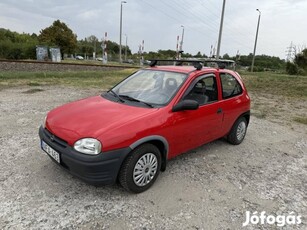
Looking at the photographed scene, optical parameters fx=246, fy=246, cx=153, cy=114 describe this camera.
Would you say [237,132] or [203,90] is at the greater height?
[203,90]

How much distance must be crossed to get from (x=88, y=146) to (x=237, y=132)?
3.31 metres

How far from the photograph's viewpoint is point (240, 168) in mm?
4109

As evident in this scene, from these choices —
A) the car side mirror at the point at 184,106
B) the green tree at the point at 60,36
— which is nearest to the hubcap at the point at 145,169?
the car side mirror at the point at 184,106

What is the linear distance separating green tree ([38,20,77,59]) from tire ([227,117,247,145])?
43360 mm

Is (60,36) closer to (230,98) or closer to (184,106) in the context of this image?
(230,98)

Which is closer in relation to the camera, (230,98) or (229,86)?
(230,98)

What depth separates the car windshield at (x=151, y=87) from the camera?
363cm

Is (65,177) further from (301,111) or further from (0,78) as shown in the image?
(0,78)

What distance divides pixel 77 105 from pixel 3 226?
1769 millimetres

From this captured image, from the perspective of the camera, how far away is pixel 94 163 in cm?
271

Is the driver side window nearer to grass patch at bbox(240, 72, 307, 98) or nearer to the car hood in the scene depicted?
the car hood

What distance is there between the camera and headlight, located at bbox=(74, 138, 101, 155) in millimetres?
2732

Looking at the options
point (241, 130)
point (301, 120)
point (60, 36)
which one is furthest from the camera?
point (60, 36)

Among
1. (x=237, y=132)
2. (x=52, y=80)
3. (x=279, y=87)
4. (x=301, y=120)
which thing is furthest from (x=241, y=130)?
(x=279, y=87)
